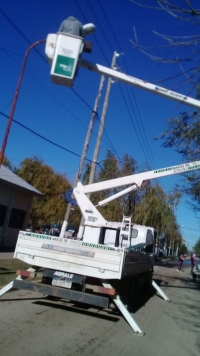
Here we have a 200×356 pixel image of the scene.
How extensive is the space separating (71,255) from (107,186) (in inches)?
168

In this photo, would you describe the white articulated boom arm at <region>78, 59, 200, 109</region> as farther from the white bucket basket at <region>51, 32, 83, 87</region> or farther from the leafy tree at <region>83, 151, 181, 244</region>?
the leafy tree at <region>83, 151, 181, 244</region>

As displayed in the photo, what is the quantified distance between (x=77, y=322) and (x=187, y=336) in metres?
2.29

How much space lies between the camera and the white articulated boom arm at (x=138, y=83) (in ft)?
18.7

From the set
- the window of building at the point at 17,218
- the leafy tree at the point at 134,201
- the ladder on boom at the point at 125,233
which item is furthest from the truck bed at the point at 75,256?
the leafy tree at the point at 134,201

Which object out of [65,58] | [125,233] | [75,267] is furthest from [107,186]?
[65,58]

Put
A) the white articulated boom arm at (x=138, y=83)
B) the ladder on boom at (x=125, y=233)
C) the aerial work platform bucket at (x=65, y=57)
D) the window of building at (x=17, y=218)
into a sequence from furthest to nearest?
the window of building at (x=17, y=218) → the ladder on boom at (x=125, y=233) → the white articulated boom arm at (x=138, y=83) → the aerial work platform bucket at (x=65, y=57)

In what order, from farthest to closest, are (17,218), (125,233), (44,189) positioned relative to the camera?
(44,189) < (17,218) < (125,233)

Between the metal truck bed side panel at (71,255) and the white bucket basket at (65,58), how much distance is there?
139 inches

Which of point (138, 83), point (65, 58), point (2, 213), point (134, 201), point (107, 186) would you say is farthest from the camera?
point (134, 201)

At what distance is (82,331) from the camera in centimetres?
663

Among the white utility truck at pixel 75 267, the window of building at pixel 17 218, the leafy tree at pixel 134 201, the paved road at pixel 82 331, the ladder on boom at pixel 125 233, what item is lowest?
the paved road at pixel 82 331

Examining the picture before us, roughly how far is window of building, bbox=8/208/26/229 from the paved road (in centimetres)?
1496

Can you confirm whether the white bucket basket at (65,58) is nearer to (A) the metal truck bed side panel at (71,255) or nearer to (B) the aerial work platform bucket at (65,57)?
(B) the aerial work platform bucket at (65,57)

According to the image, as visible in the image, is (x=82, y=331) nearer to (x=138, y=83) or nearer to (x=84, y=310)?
(x=84, y=310)
